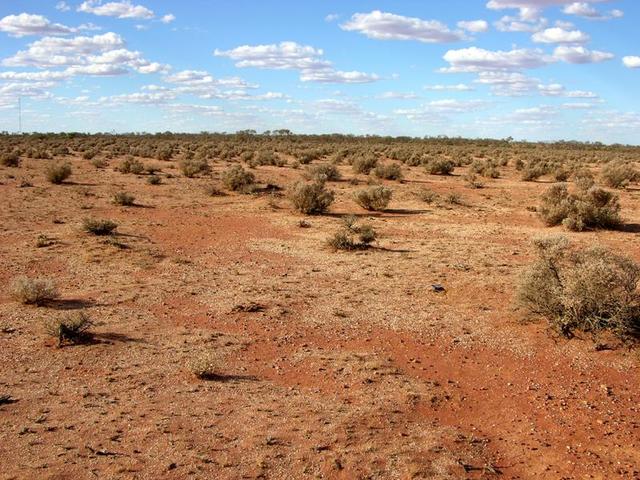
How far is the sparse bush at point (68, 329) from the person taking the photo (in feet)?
33.0

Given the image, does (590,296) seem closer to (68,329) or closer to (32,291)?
(68,329)

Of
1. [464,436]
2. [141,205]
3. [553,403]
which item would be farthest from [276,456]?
[141,205]

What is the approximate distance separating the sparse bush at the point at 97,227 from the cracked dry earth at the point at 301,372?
723 millimetres

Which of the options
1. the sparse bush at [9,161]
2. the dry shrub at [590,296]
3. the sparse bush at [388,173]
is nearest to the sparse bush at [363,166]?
the sparse bush at [388,173]

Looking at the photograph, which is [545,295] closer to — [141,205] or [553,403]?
[553,403]

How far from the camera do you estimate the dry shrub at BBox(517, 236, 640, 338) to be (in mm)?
10312

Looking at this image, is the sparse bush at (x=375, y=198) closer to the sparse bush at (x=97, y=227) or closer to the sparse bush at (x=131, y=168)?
the sparse bush at (x=97, y=227)

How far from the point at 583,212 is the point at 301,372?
49.3 feet

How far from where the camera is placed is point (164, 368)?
30.4ft

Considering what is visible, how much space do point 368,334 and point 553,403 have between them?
355 centimetres

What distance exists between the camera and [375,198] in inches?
980

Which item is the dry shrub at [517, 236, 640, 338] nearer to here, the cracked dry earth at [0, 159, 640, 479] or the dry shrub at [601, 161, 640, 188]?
the cracked dry earth at [0, 159, 640, 479]

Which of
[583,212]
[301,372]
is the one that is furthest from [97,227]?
[583,212]

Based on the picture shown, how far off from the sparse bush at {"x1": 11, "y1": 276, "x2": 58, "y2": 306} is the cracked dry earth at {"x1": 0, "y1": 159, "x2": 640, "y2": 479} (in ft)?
0.96
